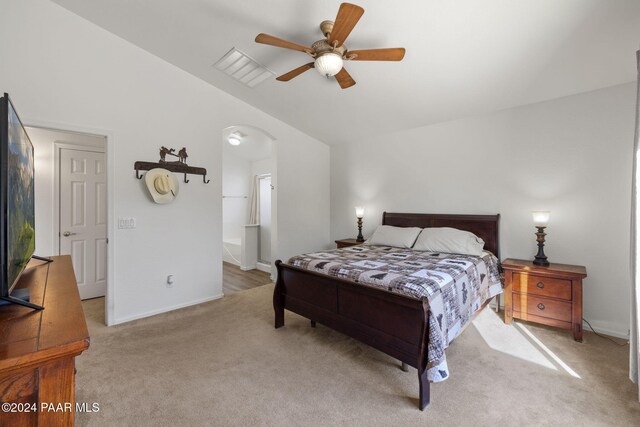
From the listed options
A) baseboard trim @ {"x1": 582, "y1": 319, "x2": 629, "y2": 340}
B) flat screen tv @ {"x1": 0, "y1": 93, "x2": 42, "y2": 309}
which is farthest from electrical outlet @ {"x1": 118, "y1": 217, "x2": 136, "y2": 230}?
baseboard trim @ {"x1": 582, "y1": 319, "x2": 629, "y2": 340}

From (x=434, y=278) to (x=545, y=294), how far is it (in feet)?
4.99

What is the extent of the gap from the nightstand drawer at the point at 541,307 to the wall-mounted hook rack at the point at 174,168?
3867 mm

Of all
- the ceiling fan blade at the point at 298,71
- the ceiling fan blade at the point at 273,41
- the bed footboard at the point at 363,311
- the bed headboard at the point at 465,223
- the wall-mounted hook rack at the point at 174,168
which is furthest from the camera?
the bed headboard at the point at 465,223

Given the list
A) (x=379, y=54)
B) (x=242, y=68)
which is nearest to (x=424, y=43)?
(x=379, y=54)

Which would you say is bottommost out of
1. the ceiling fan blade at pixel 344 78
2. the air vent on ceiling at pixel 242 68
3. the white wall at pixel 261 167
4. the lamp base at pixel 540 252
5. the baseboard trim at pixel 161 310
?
the baseboard trim at pixel 161 310

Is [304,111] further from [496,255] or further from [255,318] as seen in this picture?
[496,255]

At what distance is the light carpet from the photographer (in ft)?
5.72

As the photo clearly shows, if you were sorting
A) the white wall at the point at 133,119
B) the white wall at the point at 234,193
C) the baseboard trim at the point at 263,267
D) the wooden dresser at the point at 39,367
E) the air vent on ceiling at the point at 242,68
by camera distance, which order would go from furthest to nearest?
the white wall at the point at 234,193, the baseboard trim at the point at 263,267, the air vent on ceiling at the point at 242,68, the white wall at the point at 133,119, the wooden dresser at the point at 39,367

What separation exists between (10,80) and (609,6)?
15.6 ft

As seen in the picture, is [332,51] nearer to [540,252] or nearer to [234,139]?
[540,252]

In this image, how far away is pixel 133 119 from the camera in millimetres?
3176

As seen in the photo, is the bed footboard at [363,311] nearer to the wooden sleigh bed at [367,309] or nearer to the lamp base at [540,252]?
the wooden sleigh bed at [367,309]

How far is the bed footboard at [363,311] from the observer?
1.86m

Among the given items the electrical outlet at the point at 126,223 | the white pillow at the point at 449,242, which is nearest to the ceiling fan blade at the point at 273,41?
the electrical outlet at the point at 126,223
